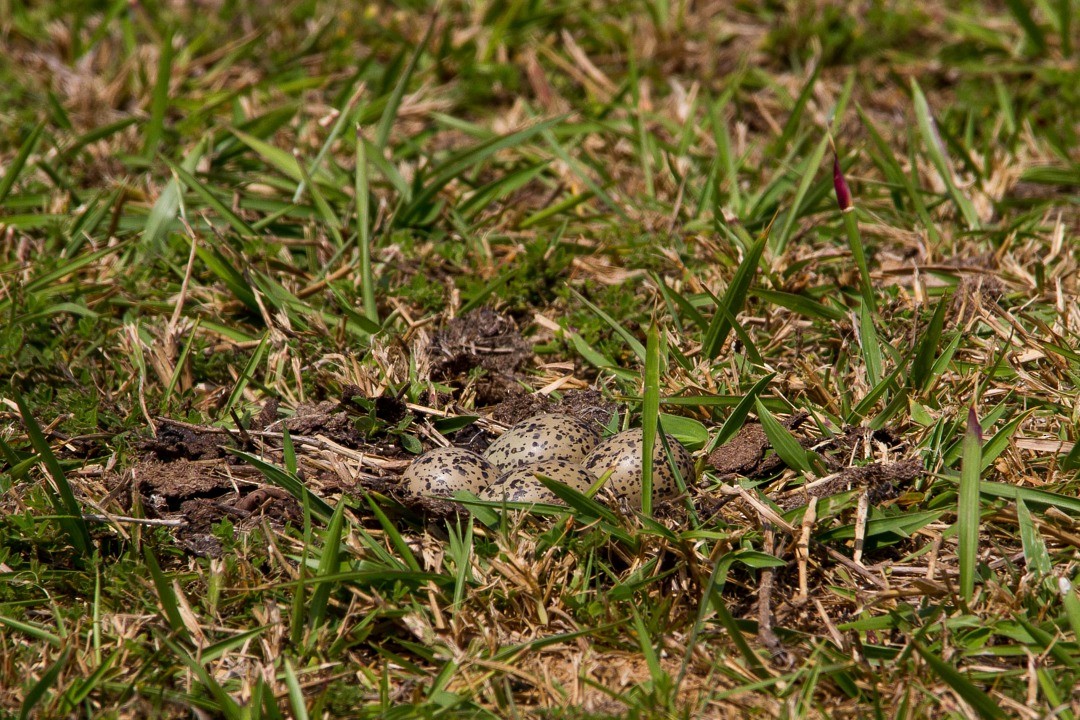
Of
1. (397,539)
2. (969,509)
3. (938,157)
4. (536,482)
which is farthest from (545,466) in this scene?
(938,157)

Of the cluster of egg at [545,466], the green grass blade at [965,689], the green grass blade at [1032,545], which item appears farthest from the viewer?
the cluster of egg at [545,466]

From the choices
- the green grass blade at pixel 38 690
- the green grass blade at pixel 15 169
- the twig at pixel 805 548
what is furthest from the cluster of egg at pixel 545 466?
the green grass blade at pixel 15 169

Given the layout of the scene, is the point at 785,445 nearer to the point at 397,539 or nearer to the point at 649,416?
the point at 649,416

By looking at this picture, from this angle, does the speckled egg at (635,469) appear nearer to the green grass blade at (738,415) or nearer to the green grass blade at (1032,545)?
the green grass blade at (738,415)

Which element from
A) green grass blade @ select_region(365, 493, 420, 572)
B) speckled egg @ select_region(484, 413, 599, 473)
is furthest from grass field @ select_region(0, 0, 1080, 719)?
speckled egg @ select_region(484, 413, 599, 473)

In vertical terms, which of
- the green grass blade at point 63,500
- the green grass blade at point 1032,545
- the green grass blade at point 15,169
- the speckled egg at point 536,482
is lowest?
the green grass blade at point 1032,545

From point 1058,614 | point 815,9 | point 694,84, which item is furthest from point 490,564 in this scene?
point 815,9

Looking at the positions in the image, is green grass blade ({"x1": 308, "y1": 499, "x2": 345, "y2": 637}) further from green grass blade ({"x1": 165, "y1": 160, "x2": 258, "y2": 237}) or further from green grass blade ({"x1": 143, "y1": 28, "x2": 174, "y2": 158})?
green grass blade ({"x1": 143, "y1": 28, "x2": 174, "y2": 158})

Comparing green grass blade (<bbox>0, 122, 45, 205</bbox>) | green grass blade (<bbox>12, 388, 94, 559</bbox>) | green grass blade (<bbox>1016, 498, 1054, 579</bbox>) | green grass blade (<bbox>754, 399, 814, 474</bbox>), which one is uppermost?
green grass blade (<bbox>0, 122, 45, 205</bbox>)
